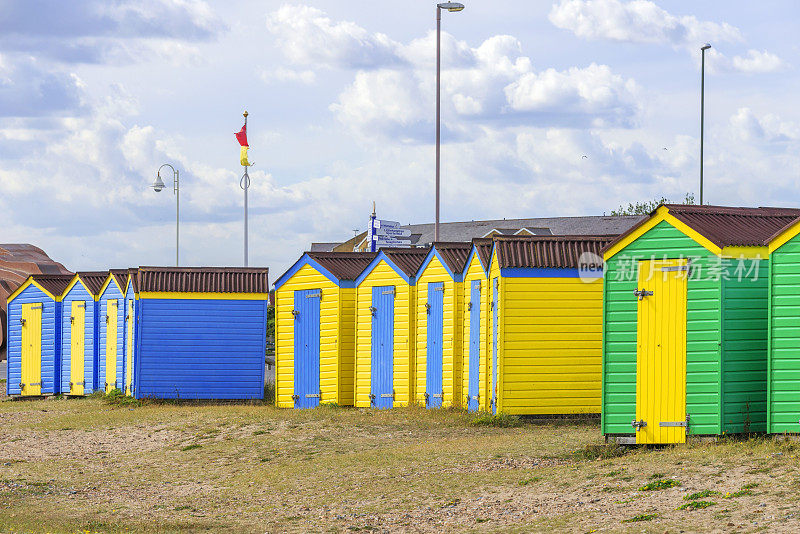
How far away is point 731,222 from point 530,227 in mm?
47630

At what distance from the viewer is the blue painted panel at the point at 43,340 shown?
29859 millimetres

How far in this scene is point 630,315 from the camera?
43.4ft

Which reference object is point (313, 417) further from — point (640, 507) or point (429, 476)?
point (640, 507)

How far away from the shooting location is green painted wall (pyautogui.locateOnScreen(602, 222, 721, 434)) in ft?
41.8

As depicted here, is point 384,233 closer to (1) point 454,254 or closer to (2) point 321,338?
(2) point 321,338

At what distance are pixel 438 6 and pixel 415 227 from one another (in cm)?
5152

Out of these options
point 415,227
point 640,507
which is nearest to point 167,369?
point 640,507

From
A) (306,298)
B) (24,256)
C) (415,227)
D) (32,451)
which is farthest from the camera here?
(415,227)

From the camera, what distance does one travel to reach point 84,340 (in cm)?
2888

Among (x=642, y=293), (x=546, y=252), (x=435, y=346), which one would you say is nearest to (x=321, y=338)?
(x=435, y=346)

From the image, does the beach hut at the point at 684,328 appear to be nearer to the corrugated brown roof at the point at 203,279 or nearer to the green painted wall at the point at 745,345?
the green painted wall at the point at 745,345

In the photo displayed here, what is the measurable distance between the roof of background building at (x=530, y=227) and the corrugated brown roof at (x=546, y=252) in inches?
1565

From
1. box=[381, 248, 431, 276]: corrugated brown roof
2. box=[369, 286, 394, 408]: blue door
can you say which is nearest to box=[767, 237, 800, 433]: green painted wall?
box=[381, 248, 431, 276]: corrugated brown roof

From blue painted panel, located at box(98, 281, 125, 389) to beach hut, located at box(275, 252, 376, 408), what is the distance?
18.1 ft
